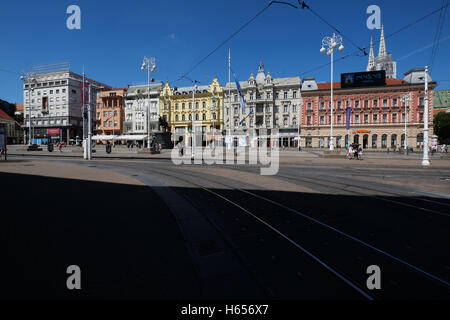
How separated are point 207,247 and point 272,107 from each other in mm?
55022

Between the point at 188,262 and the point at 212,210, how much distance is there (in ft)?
8.79

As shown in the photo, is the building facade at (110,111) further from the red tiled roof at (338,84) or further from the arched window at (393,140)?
the arched window at (393,140)

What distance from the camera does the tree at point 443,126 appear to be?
65.7m

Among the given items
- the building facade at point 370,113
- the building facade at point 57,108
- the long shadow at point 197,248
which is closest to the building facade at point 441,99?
the building facade at point 370,113

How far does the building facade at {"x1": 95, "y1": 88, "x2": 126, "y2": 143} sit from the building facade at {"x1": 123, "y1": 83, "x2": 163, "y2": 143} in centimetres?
194

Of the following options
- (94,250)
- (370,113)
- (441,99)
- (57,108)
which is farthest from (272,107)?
(441,99)

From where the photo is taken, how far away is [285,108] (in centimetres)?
5550

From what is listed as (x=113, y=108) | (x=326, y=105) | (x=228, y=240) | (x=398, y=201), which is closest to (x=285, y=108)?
(x=326, y=105)

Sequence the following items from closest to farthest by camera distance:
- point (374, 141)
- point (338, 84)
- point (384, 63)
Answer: point (374, 141) < point (338, 84) < point (384, 63)

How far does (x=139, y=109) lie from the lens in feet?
207

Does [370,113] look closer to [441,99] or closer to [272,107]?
[272,107]

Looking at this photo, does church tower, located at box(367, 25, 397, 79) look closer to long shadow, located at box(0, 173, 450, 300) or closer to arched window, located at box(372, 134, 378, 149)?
arched window, located at box(372, 134, 378, 149)

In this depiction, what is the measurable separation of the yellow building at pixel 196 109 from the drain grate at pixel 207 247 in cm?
5316
